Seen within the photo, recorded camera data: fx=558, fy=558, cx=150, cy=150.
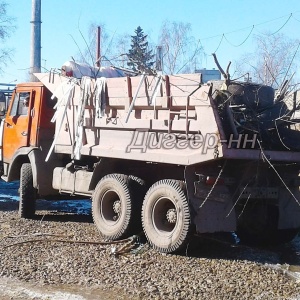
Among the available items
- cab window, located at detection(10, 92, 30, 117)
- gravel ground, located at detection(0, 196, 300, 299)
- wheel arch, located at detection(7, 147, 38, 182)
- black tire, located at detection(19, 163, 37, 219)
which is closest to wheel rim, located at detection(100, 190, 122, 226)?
gravel ground, located at detection(0, 196, 300, 299)

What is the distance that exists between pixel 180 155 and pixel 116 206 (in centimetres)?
172

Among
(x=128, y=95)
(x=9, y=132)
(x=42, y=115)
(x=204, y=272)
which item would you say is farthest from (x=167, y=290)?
(x=9, y=132)

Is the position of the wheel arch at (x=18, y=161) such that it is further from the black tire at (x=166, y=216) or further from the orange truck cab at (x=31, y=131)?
the black tire at (x=166, y=216)

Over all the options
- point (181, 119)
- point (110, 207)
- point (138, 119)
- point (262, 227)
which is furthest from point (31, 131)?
point (262, 227)

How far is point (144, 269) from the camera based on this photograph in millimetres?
6438

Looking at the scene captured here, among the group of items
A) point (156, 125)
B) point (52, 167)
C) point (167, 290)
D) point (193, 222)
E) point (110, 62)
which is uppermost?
point (110, 62)

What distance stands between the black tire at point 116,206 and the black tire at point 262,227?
158 cm

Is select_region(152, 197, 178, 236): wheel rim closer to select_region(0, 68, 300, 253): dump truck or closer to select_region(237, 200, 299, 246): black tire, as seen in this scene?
select_region(0, 68, 300, 253): dump truck

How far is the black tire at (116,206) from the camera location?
7.86 metres

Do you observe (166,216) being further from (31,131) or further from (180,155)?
(31,131)

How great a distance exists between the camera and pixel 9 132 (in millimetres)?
10750

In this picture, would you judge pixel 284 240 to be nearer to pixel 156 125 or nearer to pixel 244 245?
pixel 244 245

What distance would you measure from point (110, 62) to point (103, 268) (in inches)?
158

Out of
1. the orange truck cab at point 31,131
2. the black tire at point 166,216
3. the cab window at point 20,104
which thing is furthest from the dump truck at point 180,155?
the cab window at point 20,104
